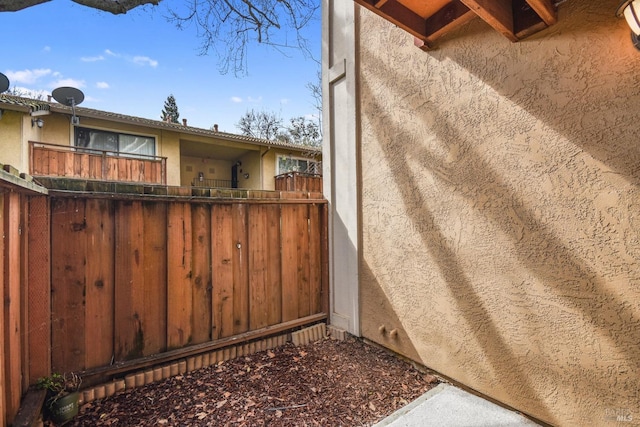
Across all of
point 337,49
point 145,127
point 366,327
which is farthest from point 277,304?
point 145,127

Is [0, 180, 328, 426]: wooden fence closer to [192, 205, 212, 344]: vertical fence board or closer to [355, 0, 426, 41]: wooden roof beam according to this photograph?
[192, 205, 212, 344]: vertical fence board

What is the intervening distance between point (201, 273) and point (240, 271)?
45 centimetres

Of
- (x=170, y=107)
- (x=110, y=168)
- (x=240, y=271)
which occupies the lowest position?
(x=240, y=271)

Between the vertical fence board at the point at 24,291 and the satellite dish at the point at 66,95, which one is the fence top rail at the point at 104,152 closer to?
the satellite dish at the point at 66,95

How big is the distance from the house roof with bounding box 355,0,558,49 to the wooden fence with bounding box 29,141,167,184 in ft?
25.2

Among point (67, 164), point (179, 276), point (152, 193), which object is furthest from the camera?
point (67, 164)

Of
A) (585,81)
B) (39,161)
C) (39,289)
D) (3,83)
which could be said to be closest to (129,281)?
(39,289)

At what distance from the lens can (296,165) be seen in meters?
12.9

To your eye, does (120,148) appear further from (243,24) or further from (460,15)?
(460,15)

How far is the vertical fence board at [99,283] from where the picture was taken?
259 centimetres

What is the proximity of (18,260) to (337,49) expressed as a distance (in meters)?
4.05

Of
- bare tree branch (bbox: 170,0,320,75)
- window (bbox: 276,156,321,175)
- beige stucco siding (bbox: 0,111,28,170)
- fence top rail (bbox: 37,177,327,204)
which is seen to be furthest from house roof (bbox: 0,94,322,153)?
fence top rail (bbox: 37,177,327,204)

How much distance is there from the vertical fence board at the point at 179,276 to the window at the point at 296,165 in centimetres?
941

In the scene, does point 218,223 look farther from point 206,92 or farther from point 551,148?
point 206,92
